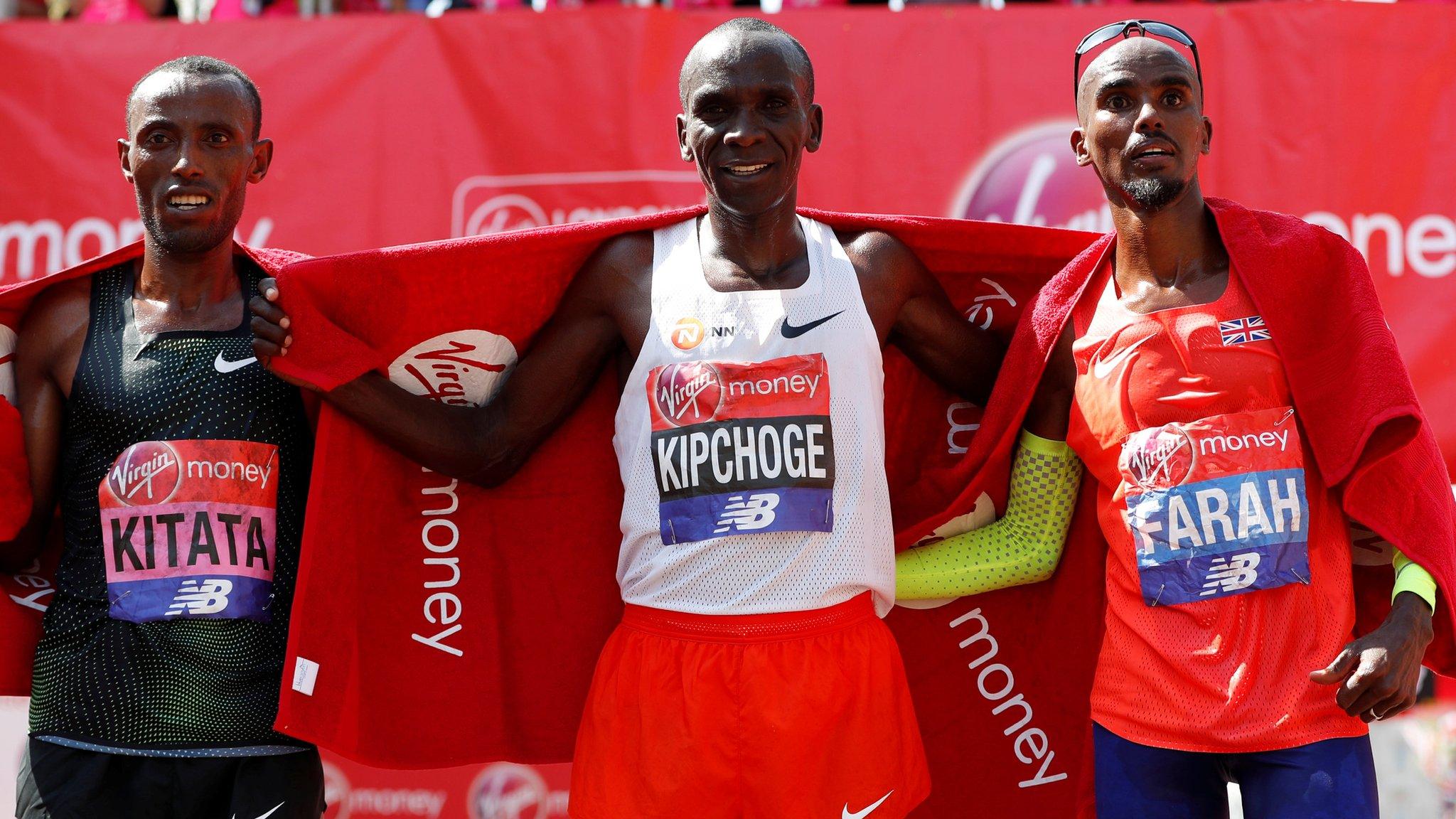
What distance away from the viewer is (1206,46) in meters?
4.27

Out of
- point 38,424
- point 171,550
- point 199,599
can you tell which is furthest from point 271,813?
point 38,424

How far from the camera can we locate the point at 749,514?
2.50 metres

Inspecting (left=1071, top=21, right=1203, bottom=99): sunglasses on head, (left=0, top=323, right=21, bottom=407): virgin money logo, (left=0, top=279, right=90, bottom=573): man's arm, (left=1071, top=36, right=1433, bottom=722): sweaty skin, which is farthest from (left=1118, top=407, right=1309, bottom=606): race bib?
(left=0, top=323, right=21, bottom=407): virgin money logo

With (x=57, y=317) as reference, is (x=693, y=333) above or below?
below

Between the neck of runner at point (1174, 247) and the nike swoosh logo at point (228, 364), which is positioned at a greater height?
the neck of runner at point (1174, 247)

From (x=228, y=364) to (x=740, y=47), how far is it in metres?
1.21

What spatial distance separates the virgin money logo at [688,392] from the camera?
254 cm

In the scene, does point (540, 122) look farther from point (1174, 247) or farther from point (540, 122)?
point (1174, 247)

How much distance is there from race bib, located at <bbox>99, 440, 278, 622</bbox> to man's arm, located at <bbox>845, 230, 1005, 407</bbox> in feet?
4.36

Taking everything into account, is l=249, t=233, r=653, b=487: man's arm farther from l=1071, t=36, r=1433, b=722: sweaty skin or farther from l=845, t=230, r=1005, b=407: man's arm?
l=1071, t=36, r=1433, b=722: sweaty skin

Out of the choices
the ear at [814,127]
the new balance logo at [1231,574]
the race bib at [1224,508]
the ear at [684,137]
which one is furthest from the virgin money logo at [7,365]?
the new balance logo at [1231,574]

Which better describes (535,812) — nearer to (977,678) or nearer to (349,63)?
(977,678)

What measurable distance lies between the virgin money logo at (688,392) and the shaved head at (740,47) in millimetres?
549

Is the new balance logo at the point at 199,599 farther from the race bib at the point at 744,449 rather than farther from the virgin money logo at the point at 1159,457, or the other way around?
the virgin money logo at the point at 1159,457
